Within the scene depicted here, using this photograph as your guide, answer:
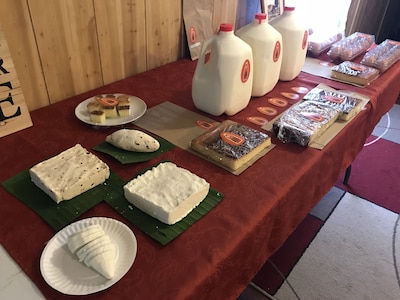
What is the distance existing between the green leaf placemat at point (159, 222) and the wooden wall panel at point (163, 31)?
751 mm

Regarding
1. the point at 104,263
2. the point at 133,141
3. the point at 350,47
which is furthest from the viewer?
the point at 350,47

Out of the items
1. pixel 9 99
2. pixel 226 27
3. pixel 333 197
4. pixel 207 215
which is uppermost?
pixel 226 27

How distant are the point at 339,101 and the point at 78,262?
892 mm

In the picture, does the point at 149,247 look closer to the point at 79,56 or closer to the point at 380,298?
the point at 79,56

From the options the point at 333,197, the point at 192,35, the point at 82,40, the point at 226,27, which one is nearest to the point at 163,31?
the point at 192,35

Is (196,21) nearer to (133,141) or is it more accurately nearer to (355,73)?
(355,73)

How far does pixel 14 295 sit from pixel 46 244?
10 cm

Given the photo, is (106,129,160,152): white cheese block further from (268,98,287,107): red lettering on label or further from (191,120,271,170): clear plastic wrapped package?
(268,98,287,107): red lettering on label

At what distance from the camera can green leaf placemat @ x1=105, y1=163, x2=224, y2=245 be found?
63 centimetres

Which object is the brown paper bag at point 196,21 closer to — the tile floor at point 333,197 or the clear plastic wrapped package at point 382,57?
the clear plastic wrapped package at point 382,57

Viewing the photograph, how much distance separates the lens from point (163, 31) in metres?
1.30

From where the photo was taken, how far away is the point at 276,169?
2.73 feet

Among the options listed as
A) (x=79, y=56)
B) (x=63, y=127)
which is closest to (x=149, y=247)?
(x=63, y=127)

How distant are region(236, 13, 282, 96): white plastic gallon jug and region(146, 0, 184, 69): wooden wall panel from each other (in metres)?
0.33
